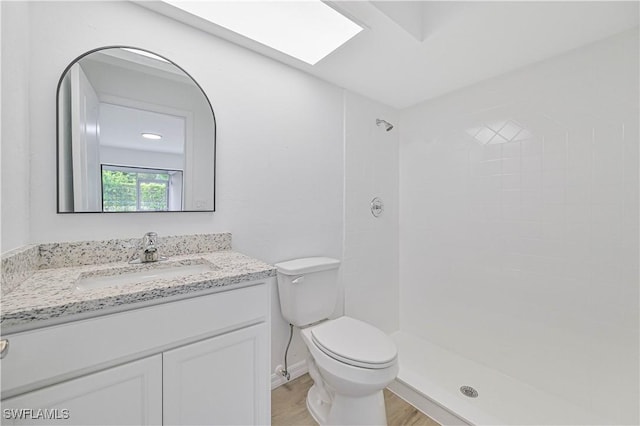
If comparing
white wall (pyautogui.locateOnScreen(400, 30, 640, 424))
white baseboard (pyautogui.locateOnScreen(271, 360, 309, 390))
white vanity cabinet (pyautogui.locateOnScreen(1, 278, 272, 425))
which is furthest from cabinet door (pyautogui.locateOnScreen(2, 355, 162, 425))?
white wall (pyautogui.locateOnScreen(400, 30, 640, 424))

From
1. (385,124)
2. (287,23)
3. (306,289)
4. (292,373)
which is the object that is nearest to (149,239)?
(306,289)

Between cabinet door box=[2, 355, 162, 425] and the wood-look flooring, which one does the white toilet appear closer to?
the wood-look flooring

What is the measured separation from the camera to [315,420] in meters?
1.43

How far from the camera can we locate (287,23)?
5.05ft

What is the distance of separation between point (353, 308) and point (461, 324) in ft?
2.67

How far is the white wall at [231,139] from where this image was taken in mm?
1025

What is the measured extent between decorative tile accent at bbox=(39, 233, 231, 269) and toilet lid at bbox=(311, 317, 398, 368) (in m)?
0.71

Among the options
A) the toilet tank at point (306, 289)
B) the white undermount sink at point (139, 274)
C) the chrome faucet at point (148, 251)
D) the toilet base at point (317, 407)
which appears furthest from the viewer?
the toilet tank at point (306, 289)

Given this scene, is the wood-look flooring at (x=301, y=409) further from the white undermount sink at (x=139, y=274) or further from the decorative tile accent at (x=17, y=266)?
the decorative tile accent at (x=17, y=266)

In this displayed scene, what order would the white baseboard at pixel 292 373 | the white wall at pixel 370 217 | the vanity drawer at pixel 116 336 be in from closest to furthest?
1. the vanity drawer at pixel 116 336
2. the white baseboard at pixel 292 373
3. the white wall at pixel 370 217

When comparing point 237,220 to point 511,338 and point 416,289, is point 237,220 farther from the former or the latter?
point 511,338

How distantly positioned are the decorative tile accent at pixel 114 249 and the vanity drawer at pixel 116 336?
0.52m

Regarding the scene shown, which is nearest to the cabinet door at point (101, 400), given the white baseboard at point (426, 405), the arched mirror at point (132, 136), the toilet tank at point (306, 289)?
the arched mirror at point (132, 136)

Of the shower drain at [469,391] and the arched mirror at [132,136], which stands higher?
the arched mirror at [132,136]
